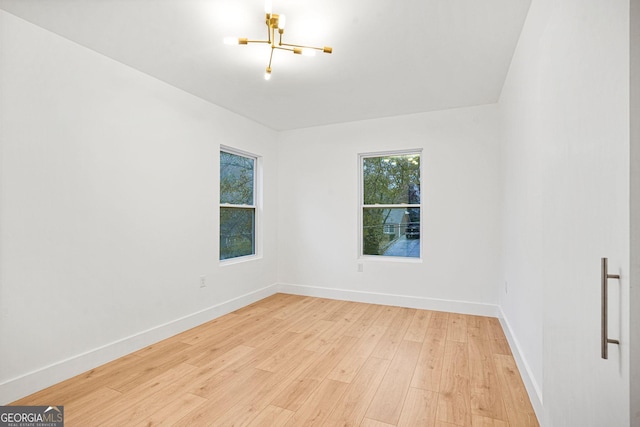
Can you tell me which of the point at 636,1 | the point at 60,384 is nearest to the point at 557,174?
the point at 636,1

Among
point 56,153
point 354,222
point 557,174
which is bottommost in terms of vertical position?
point 354,222

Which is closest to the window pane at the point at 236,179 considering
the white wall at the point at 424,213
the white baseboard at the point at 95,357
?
the white wall at the point at 424,213

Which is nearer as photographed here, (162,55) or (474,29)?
(474,29)

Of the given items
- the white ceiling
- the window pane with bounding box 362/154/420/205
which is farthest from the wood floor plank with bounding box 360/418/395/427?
the window pane with bounding box 362/154/420/205

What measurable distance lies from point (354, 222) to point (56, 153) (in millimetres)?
3324

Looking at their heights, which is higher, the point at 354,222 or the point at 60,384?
the point at 354,222

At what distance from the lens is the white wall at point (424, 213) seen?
382 cm

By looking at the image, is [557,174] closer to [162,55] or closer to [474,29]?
[474,29]

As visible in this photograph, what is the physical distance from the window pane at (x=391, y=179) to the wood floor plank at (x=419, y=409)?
2586 mm

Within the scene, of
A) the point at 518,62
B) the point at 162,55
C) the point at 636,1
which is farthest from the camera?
the point at 162,55

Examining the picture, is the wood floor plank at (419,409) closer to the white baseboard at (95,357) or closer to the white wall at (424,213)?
the white wall at (424,213)

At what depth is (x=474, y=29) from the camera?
2.26 meters

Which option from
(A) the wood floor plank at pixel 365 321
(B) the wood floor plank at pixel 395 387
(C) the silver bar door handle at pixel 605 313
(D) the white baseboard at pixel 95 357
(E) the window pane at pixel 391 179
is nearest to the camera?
(C) the silver bar door handle at pixel 605 313

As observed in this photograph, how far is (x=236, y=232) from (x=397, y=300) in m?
2.35
